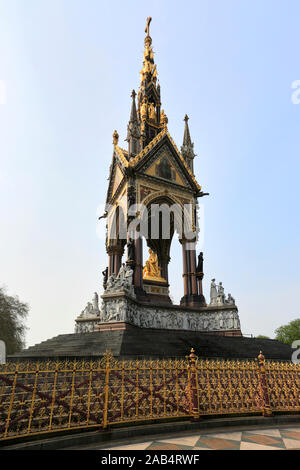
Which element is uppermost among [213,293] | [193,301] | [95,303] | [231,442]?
[213,293]

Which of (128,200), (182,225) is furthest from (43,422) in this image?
(182,225)

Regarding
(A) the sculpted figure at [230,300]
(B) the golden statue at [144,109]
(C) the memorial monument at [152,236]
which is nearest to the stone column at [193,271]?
(C) the memorial monument at [152,236]

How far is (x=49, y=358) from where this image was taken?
8.48 m

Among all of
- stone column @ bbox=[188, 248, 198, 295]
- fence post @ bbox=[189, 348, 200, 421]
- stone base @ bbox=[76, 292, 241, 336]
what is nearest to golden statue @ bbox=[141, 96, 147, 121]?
stone column @ bbox=[188, 248, 198, 295]

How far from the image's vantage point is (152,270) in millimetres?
20547

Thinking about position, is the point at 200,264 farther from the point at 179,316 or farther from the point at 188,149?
the point at 188,149

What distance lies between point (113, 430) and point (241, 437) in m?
2.20

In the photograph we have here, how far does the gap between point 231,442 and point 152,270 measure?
16047 millimetres

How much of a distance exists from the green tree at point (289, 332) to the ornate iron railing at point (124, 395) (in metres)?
47.4

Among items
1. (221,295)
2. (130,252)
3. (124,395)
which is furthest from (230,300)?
(124,395)

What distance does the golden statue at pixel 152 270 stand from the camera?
19.9 m

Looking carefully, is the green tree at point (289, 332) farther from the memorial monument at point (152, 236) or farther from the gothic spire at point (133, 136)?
the gothic spire at point (133, 136)

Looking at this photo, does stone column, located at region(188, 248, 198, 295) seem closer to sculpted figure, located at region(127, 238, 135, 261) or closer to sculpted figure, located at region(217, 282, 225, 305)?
sculpted figure, located at region(217, 282, 225, 305)

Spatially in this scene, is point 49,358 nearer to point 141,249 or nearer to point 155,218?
point 141,249
